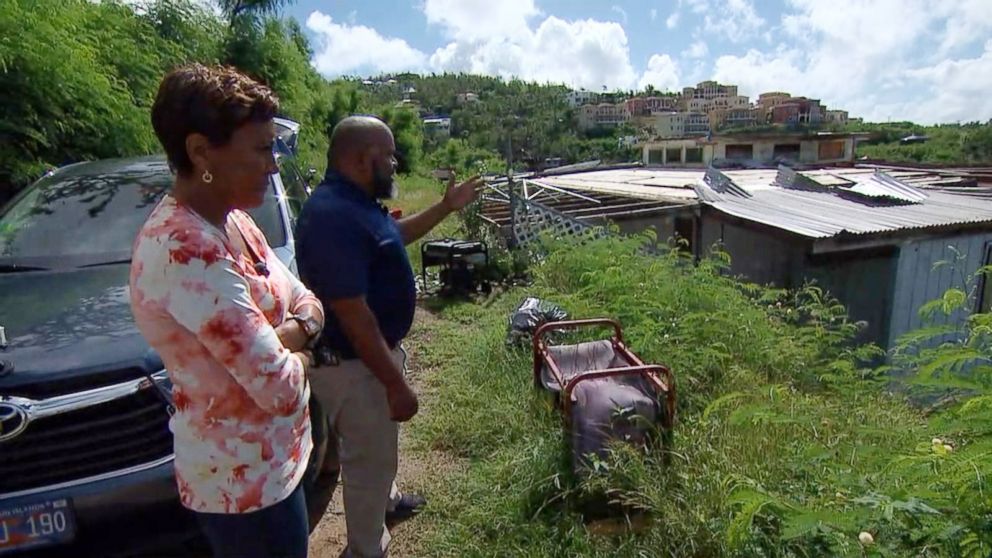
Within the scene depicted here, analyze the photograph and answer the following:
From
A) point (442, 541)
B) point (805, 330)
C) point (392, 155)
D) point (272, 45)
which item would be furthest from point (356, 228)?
point (272, 45)

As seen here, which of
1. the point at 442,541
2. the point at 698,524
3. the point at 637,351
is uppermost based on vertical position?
the point at 637,351

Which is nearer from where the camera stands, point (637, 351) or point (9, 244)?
point (9, 244)

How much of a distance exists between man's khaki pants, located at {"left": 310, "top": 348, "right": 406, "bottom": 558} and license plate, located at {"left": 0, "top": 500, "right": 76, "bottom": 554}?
3.16 feet

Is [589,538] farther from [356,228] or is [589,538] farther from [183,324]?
[183,324]

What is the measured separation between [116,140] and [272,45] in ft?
24.2

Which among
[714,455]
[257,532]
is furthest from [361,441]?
[714,455]

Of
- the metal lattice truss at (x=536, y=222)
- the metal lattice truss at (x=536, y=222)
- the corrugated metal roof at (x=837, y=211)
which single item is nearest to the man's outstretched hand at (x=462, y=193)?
the metal lattice truss at (x=536, y=222)

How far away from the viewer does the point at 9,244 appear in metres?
3.27

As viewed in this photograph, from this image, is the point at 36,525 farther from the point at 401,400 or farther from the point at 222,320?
the point at 222,320

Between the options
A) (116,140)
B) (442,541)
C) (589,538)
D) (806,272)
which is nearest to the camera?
(589,538)

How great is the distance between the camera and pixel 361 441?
2436 millimetres

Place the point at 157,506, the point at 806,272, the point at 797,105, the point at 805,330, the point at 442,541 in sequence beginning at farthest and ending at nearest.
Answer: the point at 797,105 < the point at 806,272 < the point at 805,330 < the point at 442,541 < the point at 157,506

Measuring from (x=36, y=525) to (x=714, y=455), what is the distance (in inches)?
109

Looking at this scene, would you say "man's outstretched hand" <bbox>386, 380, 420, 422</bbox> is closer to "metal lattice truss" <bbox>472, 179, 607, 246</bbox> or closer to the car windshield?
the car windshield
